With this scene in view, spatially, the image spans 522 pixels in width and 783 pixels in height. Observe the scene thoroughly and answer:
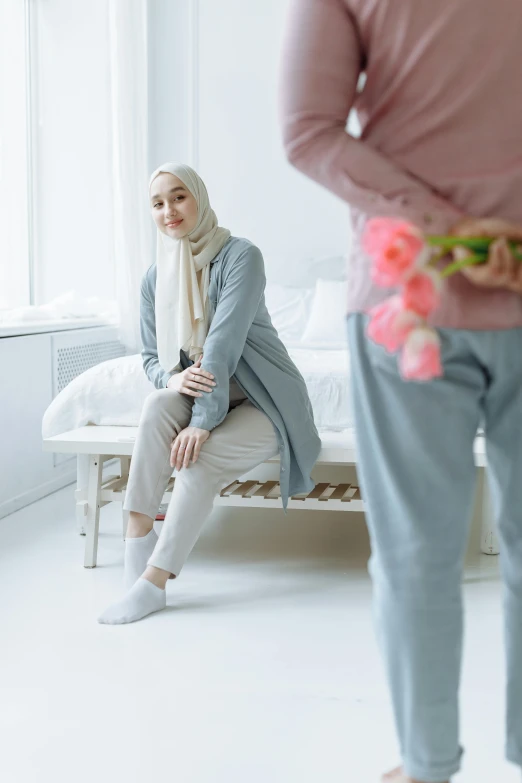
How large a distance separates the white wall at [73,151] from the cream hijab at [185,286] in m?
2.15

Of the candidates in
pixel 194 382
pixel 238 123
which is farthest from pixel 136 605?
pixel 238 123

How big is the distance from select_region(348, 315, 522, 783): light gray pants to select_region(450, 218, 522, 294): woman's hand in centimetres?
7

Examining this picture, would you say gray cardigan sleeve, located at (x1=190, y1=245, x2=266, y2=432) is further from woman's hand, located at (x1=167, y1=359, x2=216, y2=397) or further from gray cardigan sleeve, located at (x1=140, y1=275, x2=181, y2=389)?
gray cardigan sleeve, located at (x1=140, y1=275, x2=181, y2=389)

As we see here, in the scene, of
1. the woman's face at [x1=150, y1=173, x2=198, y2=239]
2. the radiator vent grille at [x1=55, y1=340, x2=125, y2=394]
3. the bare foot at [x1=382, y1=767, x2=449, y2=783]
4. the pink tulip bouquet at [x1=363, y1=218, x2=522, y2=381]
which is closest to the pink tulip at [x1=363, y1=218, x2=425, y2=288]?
the pink tulip bouquet at [x1=363, y1=218, x2=522, y2=381]

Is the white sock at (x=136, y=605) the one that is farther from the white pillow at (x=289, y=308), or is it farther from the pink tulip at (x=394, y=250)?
the white pillow at (x=289, y=308)

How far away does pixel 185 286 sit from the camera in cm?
255

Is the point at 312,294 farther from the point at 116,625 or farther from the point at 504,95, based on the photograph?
the point at 504,95

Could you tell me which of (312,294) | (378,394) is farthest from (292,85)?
(312,294)

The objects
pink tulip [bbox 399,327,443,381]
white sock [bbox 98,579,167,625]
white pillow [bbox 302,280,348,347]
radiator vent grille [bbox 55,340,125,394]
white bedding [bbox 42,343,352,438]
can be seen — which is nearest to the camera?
pink tulip [bbox 399,327,443,381]

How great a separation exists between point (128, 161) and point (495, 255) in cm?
383

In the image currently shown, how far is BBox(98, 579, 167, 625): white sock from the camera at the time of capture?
7.23 ft

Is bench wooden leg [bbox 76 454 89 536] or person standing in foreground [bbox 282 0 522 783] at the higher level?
person standing in foreground [bbox 282 0 522 783]

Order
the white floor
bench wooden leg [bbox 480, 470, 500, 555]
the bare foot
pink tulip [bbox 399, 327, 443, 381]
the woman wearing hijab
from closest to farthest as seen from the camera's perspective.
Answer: pink tulip [bbox 399, 327, 443, 381] → the bare foot → the white floor → the woman wearing hijab → bench wooden leg [bbox 480, 470, 500, 555]

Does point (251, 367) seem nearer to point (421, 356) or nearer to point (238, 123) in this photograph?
point (421, 356)
